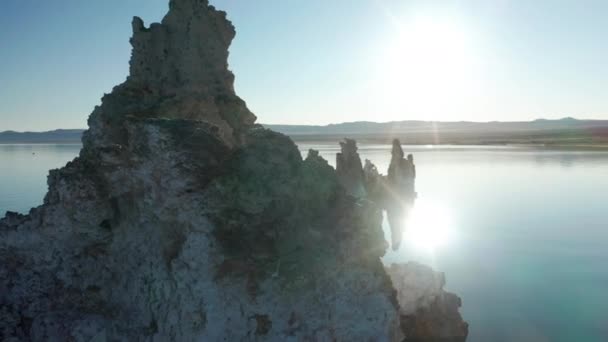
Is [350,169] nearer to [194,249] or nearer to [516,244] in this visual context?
[194,249]

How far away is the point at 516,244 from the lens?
35.0 meters

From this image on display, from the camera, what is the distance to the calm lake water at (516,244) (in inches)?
817

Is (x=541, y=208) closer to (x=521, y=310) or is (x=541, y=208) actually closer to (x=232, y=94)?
(x=521, y=310)

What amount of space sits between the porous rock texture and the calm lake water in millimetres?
11534

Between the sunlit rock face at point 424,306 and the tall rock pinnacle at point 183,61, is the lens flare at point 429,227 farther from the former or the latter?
the tall rock pinnacle at point 183,61

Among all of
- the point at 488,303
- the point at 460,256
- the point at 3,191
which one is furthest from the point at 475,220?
the point at 3,191

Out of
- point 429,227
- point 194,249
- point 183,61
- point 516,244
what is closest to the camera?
point 194,249

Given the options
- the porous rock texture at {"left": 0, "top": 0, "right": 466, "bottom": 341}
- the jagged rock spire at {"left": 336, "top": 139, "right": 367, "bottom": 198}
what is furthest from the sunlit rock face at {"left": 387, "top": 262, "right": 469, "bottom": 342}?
the porous rock texture at {"left": 0, "top": 0, "right": 466, "bottom": 341}

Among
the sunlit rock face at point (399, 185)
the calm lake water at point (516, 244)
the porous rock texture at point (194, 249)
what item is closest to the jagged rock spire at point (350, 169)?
the sunlit rock face at point (399, 185)

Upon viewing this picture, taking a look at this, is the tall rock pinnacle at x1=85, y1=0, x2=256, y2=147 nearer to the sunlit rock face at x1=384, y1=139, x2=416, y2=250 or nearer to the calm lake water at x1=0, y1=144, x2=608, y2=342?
the sunlit rock face at x1=384, y1=139, x2=416, y2=250

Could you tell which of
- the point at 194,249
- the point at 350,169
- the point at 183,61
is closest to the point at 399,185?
the point at 350,169

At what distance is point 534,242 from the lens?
3531 centimetres

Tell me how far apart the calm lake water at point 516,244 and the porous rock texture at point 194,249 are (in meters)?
11.5

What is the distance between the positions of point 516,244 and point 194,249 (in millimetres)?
31601
